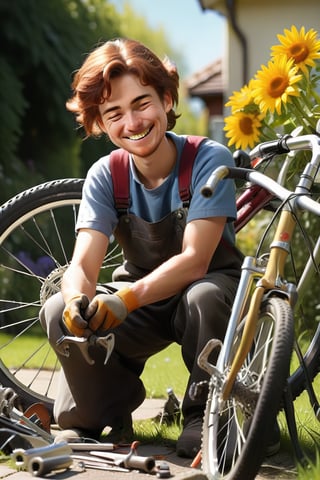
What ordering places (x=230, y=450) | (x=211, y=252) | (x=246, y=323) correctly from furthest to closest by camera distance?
(x=211, y=252)
(x=230, y=450)
(x=246, y=323)

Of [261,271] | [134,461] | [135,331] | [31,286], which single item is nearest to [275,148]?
[261,271]

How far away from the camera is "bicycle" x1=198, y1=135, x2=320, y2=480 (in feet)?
9.14

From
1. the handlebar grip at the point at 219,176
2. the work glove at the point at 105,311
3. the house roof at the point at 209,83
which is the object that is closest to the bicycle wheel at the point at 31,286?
→ the work glove at the point at 105,311

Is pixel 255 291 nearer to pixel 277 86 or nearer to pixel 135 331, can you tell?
pixel 135 331

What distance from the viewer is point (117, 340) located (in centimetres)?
384

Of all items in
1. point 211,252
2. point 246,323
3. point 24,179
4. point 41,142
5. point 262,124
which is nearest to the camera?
point 246,323

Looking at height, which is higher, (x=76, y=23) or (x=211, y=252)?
(x=76, y=23)

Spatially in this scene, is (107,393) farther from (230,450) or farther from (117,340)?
(230,450)

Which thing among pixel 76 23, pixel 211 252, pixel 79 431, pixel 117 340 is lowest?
pixel 79 431

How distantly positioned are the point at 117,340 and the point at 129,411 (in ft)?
0.97

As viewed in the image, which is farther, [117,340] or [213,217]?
[117,340]

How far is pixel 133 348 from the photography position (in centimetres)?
389

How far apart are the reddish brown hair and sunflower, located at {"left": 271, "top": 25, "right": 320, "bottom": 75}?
1.78 ft

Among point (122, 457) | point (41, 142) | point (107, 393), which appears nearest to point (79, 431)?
point (107, 393)
